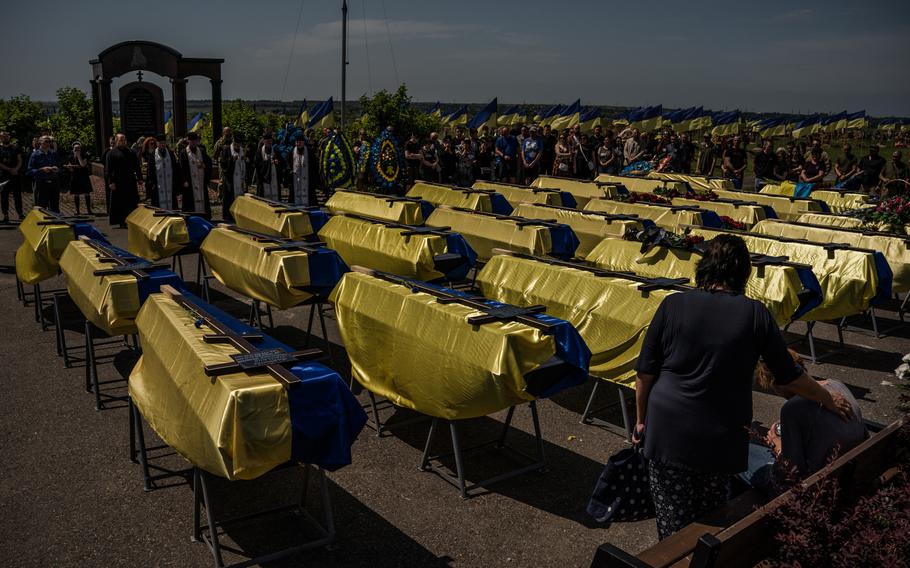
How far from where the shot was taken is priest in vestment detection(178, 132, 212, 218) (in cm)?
1567

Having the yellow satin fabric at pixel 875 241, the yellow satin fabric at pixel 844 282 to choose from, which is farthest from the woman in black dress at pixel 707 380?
the yellow satin fabric at pixel 875 241

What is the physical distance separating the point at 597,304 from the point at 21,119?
2223cm

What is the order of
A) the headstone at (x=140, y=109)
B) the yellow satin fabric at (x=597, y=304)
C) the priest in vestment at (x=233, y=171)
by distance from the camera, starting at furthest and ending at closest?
the headstone at (x=140, y=109)
the priest in vestment at (x=233, y=171)
the yellow satin fabric at (x=597, y=304)

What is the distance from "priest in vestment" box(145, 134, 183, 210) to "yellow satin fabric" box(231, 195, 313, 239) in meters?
2.98

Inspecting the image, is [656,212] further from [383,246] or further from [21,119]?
[21,119]

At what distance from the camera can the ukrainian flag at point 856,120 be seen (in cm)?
5449

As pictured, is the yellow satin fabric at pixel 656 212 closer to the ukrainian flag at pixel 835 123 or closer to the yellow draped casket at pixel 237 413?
the yellow draped casket at pixel 237 413

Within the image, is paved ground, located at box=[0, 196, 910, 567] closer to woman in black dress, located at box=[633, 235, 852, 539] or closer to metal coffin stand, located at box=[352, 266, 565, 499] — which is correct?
metal coffin stand, located at box=[352, 266, 565, 499]

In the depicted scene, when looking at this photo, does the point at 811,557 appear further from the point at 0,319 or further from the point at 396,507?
the point at 0,319

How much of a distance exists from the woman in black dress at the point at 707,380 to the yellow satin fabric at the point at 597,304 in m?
2.64

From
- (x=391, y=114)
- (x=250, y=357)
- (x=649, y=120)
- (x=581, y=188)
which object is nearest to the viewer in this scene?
(x=250, y=357)

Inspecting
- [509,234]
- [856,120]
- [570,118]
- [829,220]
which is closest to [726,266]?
[509,234]

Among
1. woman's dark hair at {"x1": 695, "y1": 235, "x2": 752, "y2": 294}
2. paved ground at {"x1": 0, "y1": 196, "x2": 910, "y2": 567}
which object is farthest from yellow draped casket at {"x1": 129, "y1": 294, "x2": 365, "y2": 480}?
woman's dark hair at {"x1": 695, "y1": 235, "x2": 752, "y2": 294}

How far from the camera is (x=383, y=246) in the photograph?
10023 millimetres
